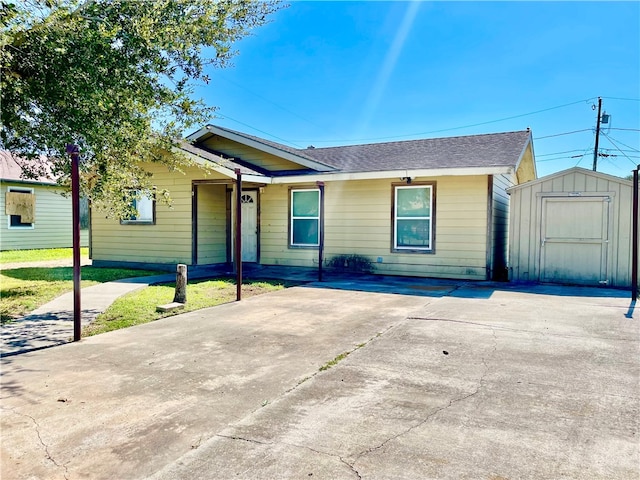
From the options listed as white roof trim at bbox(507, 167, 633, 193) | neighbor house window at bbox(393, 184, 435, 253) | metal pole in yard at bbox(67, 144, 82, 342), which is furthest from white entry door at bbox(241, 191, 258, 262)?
metal pole in yard at bbox(67, 144, 82, 342)

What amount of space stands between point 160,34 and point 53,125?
2102 millimetres

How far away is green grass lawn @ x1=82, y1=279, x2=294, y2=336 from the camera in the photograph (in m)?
6.19

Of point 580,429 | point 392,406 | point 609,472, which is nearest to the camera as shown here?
point 609,472

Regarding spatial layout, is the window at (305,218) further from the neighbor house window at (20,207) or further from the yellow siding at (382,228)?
Answer: the neighbor house window at (20,207)

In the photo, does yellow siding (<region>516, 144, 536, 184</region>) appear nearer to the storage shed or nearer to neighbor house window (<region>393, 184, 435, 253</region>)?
the storage shed

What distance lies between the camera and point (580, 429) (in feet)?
9.33

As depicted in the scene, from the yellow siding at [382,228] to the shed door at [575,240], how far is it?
4.58 ft

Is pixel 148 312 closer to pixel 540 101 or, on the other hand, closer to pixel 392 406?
pixel 392 406

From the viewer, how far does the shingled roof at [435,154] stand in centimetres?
1054

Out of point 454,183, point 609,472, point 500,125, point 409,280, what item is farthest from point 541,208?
point 500,125

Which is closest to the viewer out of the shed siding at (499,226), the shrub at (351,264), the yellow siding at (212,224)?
the shed siding at (499,226)

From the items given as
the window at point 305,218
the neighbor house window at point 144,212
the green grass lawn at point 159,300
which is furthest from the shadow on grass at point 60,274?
the window at point 305,218

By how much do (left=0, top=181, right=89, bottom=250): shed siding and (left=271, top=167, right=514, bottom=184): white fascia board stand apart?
459 inches

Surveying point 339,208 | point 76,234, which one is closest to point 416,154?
point 339,208
